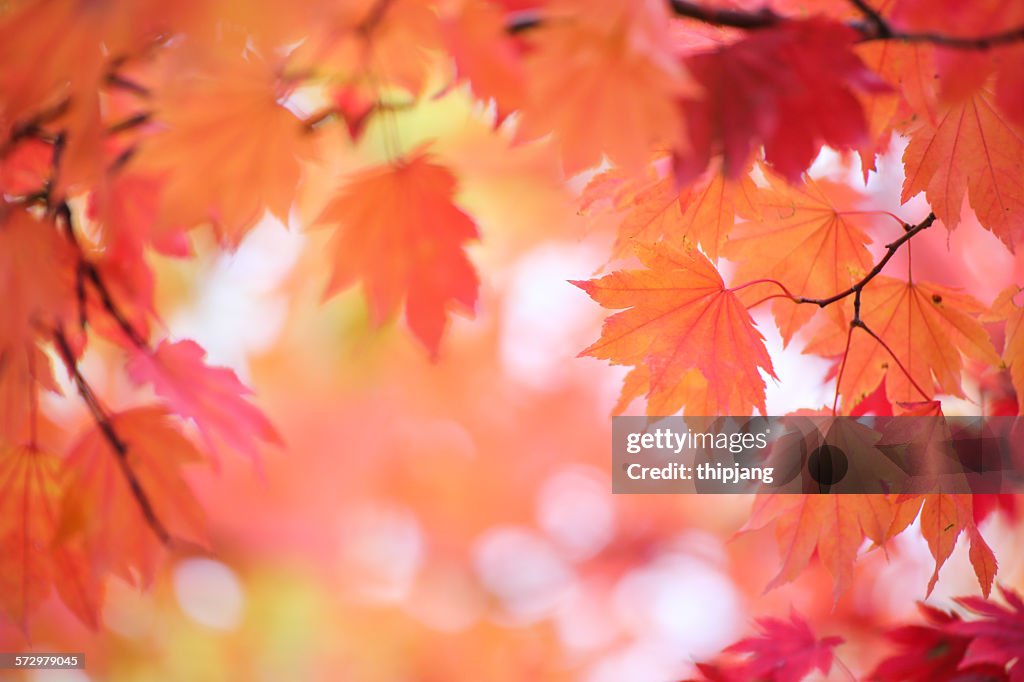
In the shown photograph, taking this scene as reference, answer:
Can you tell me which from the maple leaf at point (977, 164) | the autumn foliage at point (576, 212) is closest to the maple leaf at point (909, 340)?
the autumn foliage at point (576, 212)

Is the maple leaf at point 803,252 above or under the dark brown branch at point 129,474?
above

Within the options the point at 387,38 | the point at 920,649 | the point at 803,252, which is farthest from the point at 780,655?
the point at 387,38

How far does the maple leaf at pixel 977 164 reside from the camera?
2.26ft

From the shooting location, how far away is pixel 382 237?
0.67 metres

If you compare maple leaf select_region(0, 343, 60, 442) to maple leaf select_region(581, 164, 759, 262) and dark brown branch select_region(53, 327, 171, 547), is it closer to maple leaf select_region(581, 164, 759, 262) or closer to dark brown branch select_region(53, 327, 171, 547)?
dark brown branch select_region(53, 327, 171, 547)

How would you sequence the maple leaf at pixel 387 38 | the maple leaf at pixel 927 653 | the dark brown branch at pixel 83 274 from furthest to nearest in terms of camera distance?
the maple leaf at pixel 927 653 → the dark brown branch at pixel 83 274 → the maple leaf at pixel 387 38

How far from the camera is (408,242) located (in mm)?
666

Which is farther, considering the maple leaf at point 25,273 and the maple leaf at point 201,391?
the maple leaf at point 201,391

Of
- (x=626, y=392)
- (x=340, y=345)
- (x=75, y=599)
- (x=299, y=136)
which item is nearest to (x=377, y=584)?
(x=340, y=345)

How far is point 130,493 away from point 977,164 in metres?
0.96

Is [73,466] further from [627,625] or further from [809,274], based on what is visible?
[627,625]

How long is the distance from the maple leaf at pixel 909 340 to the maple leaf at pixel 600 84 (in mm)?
480

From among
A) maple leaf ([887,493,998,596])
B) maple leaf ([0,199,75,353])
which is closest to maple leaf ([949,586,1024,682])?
maple leaf ([887,493,998,596])

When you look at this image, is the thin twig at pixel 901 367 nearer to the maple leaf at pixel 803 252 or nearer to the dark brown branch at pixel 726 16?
the maple leaf at pixel 803 252
